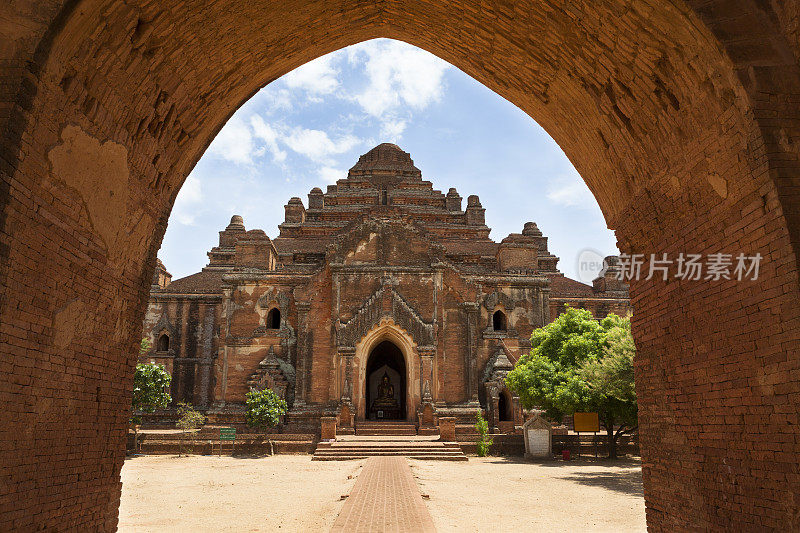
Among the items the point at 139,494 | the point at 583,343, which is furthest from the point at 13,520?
the point at 583,343

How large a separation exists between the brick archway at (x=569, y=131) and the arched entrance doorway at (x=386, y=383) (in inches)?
981

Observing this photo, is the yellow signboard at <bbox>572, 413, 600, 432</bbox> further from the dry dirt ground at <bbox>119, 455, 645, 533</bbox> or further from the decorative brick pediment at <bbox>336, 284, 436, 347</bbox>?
the decorative brick pediment at <bbox>336, 284, 436, 347</bbox>

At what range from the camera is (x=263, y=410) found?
24.6m

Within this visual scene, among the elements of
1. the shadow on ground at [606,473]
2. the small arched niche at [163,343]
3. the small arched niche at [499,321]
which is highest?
the small arched niche at [499,321]

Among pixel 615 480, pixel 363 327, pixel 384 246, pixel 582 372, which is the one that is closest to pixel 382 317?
pixel 363 327

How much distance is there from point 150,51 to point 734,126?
5.12 meters

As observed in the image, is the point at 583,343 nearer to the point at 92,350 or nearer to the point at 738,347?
the point at 738,347

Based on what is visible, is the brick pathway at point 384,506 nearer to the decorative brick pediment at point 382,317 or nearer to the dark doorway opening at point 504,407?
the decorative brick pediment at point 382,317

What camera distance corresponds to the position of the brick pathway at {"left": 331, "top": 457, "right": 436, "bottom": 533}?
8562mm

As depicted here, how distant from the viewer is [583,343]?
23016mm

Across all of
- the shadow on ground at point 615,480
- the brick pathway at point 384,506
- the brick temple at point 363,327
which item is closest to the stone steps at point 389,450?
the brick temple at point 363,327

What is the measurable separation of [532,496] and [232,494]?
6535 mm

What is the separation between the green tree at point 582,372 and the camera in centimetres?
1842

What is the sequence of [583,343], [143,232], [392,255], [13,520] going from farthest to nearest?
[392,255]
[583,343]
[143,232]
[13,520]
